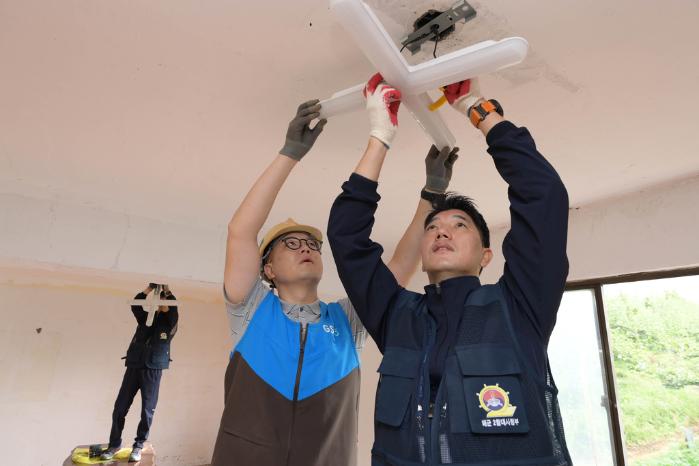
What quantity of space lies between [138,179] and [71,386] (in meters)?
3.37

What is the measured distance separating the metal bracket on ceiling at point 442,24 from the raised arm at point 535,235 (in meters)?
0.35

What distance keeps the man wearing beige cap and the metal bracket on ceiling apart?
0.82 ft

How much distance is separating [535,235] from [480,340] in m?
0.24

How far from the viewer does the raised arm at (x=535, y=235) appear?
33.6 inches

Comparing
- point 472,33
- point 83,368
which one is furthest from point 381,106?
point 83,368

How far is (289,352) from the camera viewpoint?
1195 mm

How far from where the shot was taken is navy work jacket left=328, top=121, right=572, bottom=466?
76cm

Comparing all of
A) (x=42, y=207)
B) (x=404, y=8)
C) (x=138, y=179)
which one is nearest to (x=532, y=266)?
(x=404, y=8)

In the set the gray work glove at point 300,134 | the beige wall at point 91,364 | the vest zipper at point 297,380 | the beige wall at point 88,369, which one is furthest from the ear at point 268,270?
the beige wall at point 88,369

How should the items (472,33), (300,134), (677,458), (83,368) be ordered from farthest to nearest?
(83,368) < (677,458) < (300,134) < (472,33)

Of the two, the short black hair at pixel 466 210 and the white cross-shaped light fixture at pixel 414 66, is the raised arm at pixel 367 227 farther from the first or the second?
the short black hair at pixel 466 210

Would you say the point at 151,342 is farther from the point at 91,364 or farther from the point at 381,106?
the point at 381,106

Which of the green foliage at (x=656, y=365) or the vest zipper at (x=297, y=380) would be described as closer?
the vest zipper at (x=297, y=380)

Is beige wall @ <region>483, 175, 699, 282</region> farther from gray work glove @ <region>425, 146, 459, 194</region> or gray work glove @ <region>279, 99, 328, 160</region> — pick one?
gray work glove @ <region>279, 99, 328, 160</region>
